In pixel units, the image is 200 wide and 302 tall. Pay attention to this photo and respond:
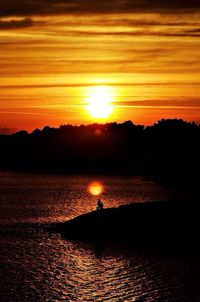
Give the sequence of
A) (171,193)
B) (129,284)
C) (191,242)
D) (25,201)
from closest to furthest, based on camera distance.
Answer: (129,284) < (191,242) < (25,201) < (171,193)

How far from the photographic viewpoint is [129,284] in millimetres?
49812

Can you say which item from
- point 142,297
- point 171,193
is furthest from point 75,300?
point 171,193

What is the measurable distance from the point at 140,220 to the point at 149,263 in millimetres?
18087

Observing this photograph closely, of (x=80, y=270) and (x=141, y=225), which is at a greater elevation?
(x=141, y=225)

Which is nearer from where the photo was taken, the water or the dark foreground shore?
the water

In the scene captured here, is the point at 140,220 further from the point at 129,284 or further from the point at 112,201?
the point at 112,201

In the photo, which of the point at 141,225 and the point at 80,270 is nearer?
the point at 80,270

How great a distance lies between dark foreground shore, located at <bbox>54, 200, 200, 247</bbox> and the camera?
7025cm

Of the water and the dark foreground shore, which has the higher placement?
the dark foreground shore

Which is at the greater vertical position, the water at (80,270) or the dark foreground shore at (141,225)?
the dark foreground shore at (141,225)

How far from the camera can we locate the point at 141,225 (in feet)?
243

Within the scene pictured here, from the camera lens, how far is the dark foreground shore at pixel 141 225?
7025cm

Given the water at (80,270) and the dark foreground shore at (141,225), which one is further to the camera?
the dark foreground shore at (141,225)

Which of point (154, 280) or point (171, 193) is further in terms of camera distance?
point (171, 193)
